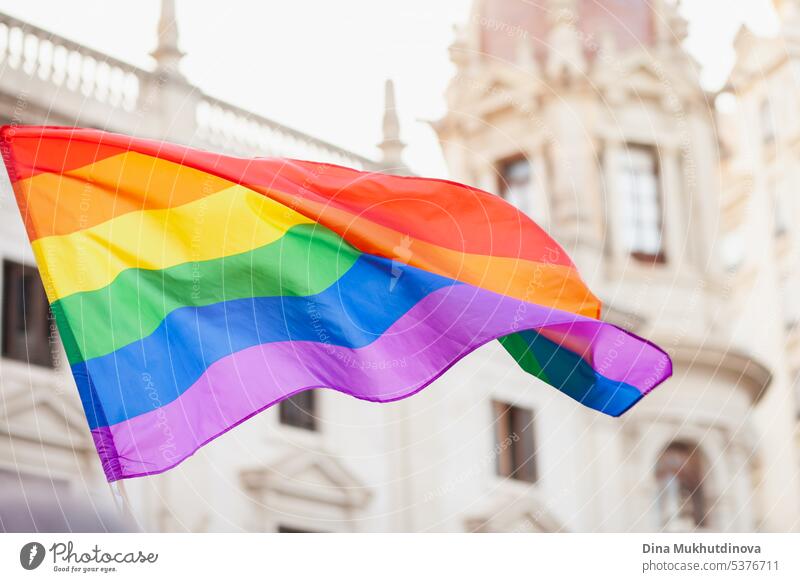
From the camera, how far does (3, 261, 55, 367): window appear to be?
62.3ft

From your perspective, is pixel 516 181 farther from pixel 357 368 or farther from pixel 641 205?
pixel 357 368

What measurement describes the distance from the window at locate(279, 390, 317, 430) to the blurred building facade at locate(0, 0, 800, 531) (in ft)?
0.10

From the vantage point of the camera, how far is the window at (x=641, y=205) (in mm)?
29656

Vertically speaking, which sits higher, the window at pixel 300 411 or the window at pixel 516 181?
the window at pixel 516 181

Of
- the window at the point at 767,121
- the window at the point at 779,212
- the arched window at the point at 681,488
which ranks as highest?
the window at the point at 767,121

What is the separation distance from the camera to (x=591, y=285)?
91.1ft

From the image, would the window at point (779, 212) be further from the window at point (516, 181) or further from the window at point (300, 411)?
the window at point (300, 411)

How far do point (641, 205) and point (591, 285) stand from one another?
3067 millimetres

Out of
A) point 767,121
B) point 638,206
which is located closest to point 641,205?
point 638,206
